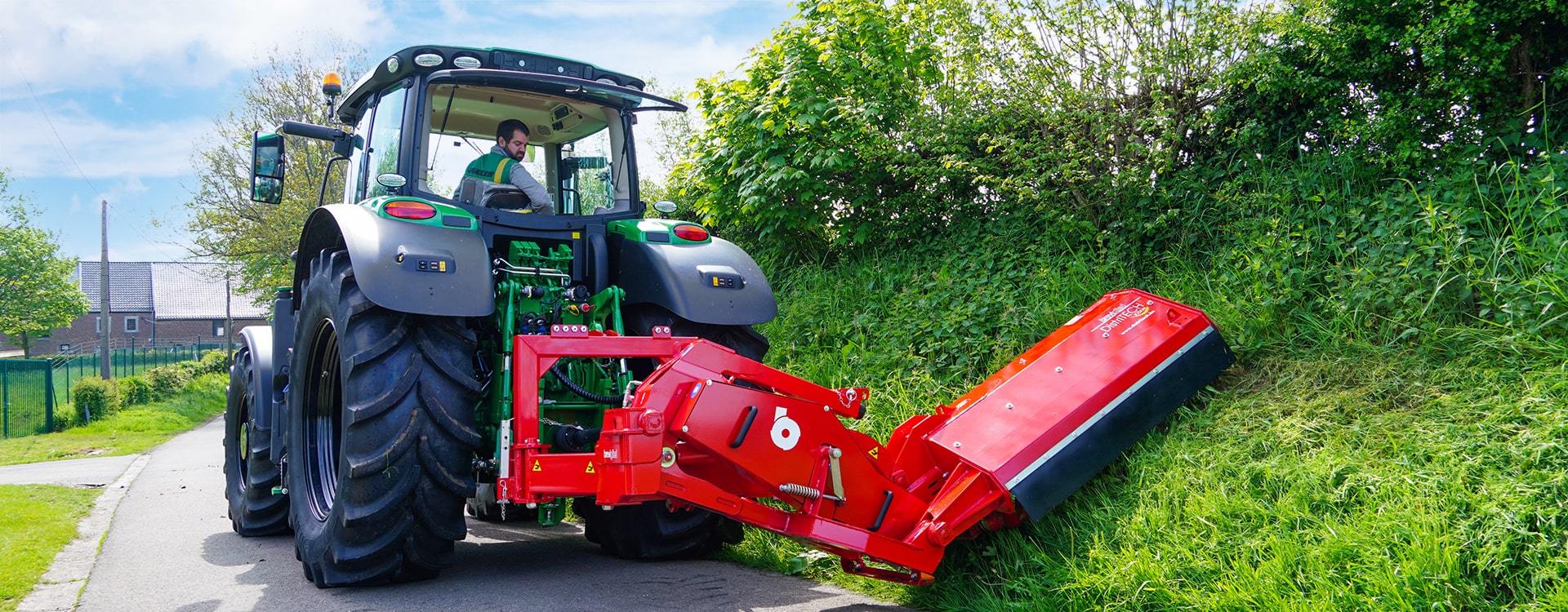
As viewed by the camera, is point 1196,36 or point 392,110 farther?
point 1196,36

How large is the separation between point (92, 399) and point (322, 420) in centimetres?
1554

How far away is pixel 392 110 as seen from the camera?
4785mm

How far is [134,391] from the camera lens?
19.3 meters

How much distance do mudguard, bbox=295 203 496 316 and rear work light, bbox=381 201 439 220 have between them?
41 mm

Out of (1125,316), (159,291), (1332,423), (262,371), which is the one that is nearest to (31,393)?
(262,371)

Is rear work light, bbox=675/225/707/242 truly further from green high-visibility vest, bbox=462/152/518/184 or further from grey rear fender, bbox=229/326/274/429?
grey rear fender, bbox=229/326/274/429

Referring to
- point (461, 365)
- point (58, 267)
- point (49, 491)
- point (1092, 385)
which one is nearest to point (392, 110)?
point (461, 365)

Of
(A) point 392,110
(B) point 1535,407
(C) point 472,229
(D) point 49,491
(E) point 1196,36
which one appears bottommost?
(D) point 49,491

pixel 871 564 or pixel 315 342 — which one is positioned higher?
pixel 315 342

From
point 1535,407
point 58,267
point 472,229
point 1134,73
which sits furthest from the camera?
point 58,267

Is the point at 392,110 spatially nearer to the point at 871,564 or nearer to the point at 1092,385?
the point at 871,564

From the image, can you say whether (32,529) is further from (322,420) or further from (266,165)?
(266,165)

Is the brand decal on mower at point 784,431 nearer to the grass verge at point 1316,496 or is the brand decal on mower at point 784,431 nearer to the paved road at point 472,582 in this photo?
the paved road at point 472,582

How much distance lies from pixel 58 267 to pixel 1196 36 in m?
41.7
